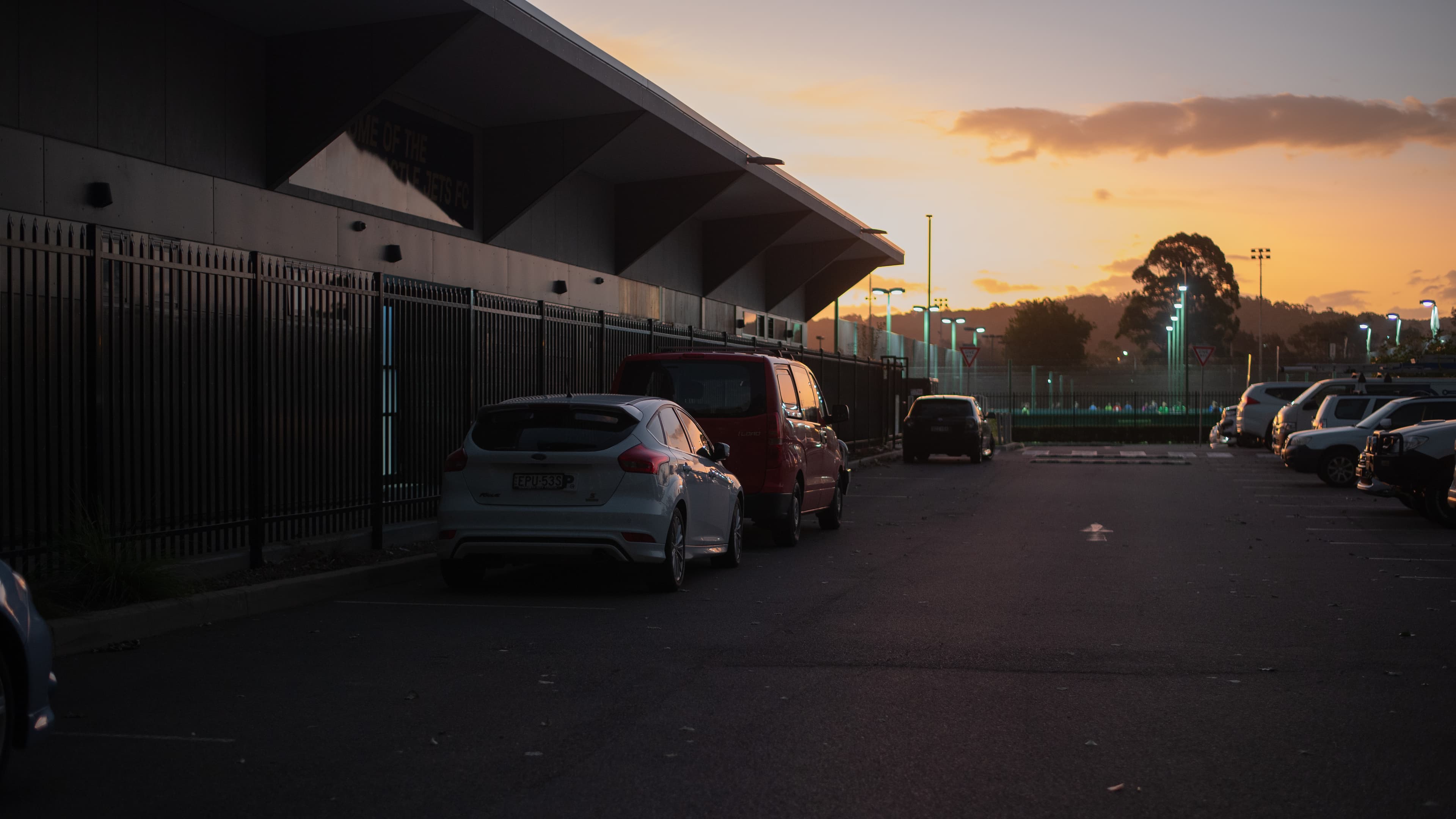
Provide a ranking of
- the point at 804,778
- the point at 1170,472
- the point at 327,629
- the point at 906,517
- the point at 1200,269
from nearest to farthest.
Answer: the point at 804,778
the point at 327,629
the point at 906,517
the point at 1170,472
the point at 1200,269

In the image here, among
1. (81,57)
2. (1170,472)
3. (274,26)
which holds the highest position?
(274,26)

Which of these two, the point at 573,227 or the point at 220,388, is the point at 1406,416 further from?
the point at 220,388

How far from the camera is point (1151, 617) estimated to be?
9273mm

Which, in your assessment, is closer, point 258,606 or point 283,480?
point 258,606

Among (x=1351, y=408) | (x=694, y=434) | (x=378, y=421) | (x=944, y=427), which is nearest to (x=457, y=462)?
(x=694, y=434)

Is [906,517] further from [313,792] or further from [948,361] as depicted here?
[948,361]

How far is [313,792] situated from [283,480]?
21.7ft

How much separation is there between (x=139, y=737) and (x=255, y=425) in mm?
5229

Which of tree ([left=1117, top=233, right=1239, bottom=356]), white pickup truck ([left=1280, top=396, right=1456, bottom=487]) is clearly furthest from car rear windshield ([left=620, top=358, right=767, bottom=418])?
tree ([left=1117, top=233, right=1239, bottom=356])

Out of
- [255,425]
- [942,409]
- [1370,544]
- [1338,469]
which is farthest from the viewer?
[942,409]

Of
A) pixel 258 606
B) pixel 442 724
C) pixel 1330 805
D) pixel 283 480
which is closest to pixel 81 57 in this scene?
pixel 283 480

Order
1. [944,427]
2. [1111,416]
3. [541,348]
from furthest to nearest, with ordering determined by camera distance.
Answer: [1111,416], [944,427], [541,348]

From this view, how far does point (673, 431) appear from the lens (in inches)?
444

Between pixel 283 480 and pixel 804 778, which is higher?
pixel 283 480
